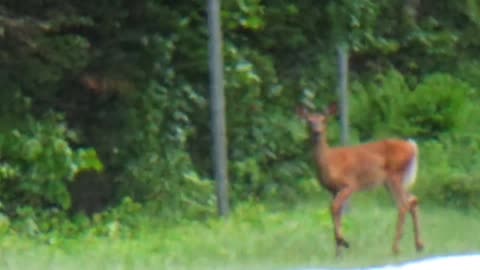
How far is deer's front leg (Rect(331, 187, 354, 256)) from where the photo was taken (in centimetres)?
1319

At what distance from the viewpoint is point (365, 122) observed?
2159 centimetres

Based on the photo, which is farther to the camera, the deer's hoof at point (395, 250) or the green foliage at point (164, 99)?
the green foliage at point (164, 99)

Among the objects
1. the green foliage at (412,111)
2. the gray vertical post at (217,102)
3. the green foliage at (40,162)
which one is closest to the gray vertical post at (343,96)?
the gray vertical post at (217,102)

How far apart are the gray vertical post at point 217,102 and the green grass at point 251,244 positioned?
0.29 metres

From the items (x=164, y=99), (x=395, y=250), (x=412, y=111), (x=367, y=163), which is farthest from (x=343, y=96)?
(x=412, y=111)

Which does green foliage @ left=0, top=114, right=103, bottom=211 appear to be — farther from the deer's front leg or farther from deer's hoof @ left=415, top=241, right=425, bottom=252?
deer's hoof @ left=415, top=241, right=425, bottom=252

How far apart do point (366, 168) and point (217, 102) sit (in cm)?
262

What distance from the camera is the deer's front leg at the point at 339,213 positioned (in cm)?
1319

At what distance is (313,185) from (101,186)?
2.72 meters

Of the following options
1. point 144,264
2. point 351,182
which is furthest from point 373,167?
point 144,264

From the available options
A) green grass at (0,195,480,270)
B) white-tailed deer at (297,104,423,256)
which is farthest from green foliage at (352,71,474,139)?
white-tailed deer at (297,104,423,256)

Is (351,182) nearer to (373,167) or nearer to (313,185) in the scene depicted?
(373,167)

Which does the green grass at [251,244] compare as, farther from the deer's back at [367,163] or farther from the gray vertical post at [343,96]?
the gray vertical post at [343,96]

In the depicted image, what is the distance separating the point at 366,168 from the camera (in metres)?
13.7
